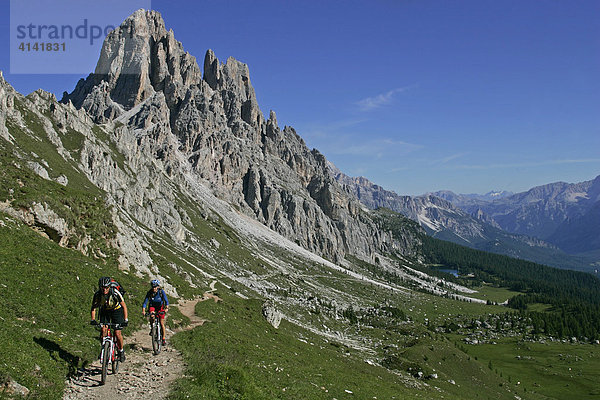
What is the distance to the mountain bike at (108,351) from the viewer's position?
48.6 feet

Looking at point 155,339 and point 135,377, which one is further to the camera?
point 155,339

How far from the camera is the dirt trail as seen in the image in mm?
14109

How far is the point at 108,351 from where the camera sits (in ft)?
50.3

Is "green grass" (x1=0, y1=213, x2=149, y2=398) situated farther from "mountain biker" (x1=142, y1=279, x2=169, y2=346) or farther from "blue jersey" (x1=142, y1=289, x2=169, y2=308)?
"blue jersey" (x1=142, y1=289, x2=169, y2=308)

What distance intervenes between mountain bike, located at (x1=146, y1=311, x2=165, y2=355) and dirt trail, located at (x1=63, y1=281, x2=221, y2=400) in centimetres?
44

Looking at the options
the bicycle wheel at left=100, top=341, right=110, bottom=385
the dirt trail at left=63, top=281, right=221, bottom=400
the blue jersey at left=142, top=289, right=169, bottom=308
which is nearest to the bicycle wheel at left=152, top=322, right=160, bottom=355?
the dirt trail at left=63, top=281, right=221, bottom=400

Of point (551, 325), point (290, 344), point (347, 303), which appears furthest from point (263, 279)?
point (551, 325)

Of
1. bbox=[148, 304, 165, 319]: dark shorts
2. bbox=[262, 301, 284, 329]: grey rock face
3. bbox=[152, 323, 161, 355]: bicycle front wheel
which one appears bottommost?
bbox=[262, 301, 284, 329]: grey rock face

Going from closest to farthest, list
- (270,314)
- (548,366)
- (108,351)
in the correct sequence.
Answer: (108,351) → (270,314) → (548,366)

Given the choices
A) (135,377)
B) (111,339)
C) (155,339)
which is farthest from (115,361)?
(155,339)

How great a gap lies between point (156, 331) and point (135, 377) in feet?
12.7

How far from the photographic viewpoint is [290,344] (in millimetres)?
42469

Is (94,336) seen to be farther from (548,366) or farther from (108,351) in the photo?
(548,366)

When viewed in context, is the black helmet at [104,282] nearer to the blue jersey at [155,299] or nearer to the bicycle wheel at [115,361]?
the bicycle wheel at [115,361]
